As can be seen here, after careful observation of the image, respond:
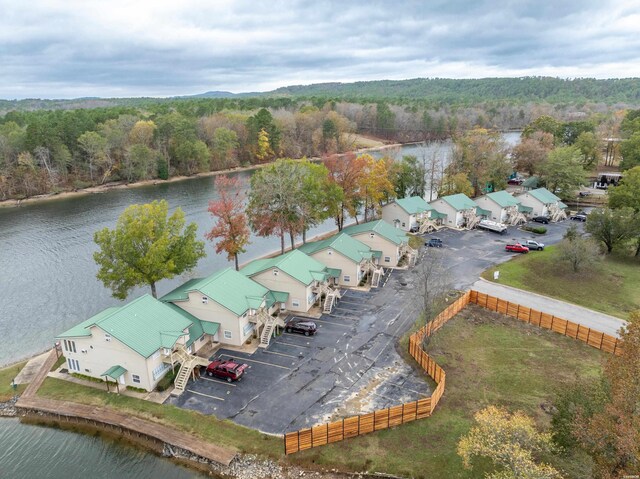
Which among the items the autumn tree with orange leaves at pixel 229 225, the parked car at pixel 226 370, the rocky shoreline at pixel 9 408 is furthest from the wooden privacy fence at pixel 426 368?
the autumn tree with orange leaves at pixel 229 225

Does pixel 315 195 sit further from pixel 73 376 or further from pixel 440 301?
pixel 73 376

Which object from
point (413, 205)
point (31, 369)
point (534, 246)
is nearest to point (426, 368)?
point (31, 369)

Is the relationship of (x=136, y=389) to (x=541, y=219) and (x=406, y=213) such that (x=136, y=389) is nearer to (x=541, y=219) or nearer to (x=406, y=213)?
(x=406, y=213)

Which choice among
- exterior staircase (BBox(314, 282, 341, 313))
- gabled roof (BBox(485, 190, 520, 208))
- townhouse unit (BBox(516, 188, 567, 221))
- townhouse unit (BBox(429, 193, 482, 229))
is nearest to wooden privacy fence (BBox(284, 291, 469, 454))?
exterior staircase (BBox(314, 282, 341, 313))

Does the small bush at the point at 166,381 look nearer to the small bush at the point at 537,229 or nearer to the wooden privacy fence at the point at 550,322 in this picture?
the wooden privacy fence at the point at 550,322

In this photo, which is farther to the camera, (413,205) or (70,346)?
(413,205)
